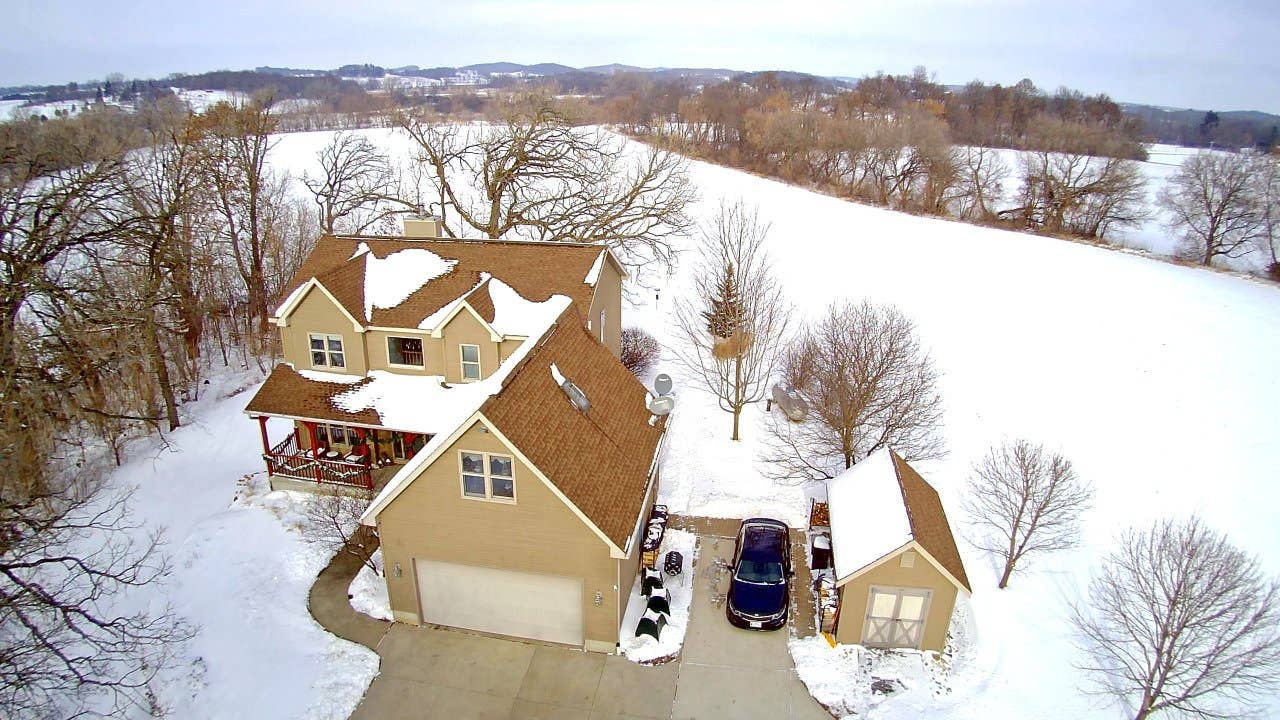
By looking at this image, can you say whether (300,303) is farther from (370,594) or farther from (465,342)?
(370,594)

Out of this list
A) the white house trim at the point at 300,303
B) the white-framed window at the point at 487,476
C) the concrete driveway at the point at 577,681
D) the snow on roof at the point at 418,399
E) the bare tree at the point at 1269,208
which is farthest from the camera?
the bare tree at the point at 1269,208

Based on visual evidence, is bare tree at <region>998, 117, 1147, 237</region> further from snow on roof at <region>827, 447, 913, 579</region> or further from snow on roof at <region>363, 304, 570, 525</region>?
snow on roof at <region>363, 304, 570, 525</region>

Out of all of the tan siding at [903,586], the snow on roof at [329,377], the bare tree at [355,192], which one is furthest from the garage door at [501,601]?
the bare tree at [355,192]

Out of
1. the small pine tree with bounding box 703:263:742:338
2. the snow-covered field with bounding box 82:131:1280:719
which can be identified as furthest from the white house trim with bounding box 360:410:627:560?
the small pine tree with bounding box 703:263:742:338

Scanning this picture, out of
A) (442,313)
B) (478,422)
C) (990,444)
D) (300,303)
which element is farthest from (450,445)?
(990,444)

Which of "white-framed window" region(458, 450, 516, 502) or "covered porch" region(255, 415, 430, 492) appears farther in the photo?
"covered porch" region(255, 415, 430, 492)

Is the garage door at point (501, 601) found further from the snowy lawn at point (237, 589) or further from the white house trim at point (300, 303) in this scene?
the white house trim at point (300, 303)
